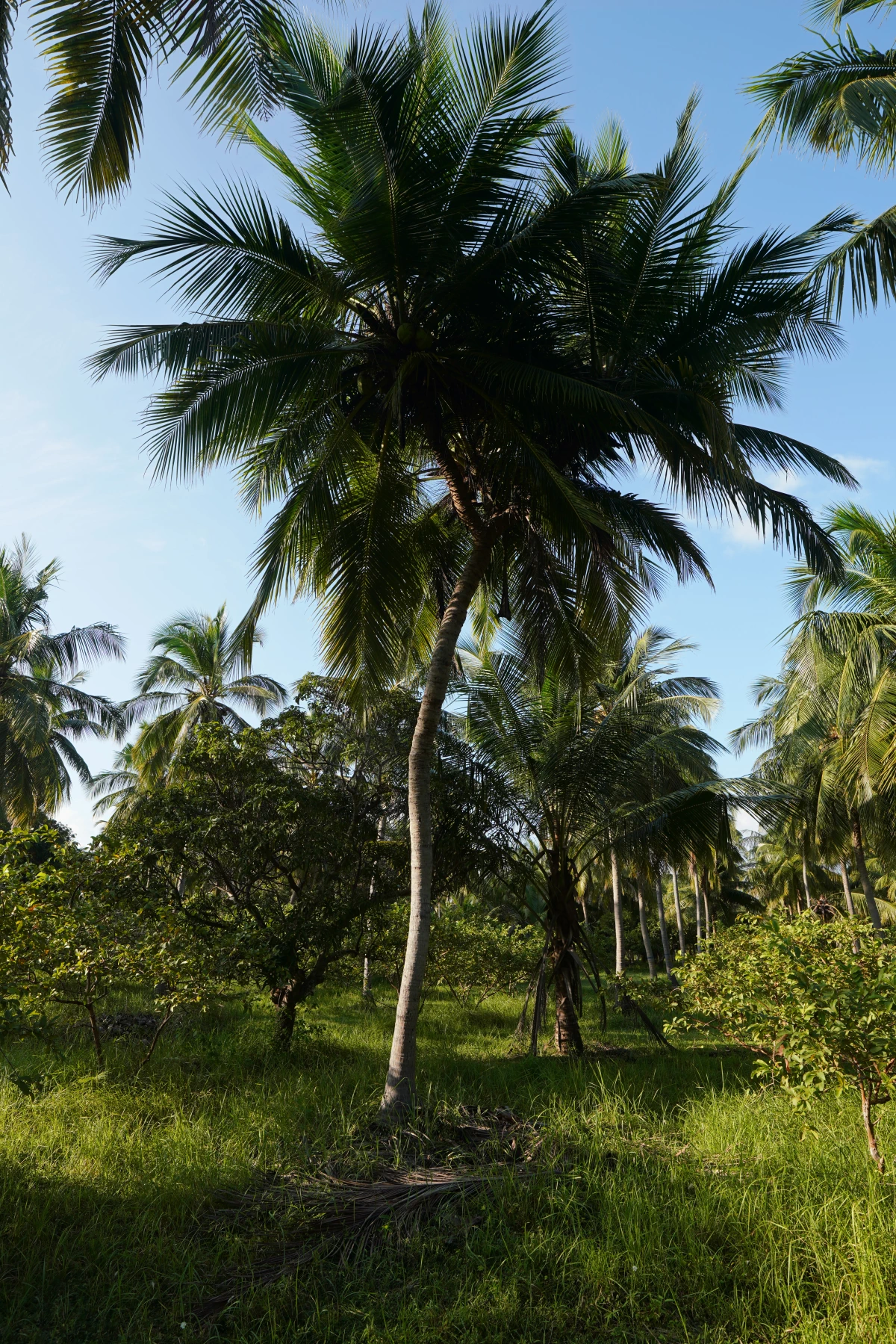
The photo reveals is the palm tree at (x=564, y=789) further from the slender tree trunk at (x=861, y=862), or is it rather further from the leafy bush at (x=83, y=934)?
the slender tree trunk at (x=861, y=862)

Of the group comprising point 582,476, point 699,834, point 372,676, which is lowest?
point 699,834

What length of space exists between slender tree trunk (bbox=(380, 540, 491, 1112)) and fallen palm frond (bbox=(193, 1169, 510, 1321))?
1.51 metres

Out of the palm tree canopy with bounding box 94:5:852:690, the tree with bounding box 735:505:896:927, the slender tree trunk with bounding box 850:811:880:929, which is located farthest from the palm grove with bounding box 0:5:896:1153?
the slender tree trunk with bounding box 850:811:880:929

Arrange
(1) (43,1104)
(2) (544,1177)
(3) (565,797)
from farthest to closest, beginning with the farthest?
(3) (565,797) < (1) (43,1104) < (2) (544,1177)

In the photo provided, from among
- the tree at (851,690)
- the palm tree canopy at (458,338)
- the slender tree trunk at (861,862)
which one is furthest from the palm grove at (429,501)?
the slender tree trunk at (861,862)

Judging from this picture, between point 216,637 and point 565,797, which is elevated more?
point 216,637

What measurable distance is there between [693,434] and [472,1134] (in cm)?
653

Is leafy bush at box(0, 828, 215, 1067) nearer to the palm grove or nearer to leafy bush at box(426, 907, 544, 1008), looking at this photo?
the palm grove

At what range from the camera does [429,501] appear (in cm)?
986

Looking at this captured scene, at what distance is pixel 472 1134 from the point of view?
250 inches

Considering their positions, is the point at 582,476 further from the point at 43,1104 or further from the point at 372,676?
the point at 43,1104

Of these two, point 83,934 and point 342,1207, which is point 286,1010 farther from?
point 342,1207

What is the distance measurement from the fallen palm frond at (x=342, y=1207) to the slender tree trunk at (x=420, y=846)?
1513mm

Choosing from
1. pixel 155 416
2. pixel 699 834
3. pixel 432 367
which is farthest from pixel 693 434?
pixel 699 834
